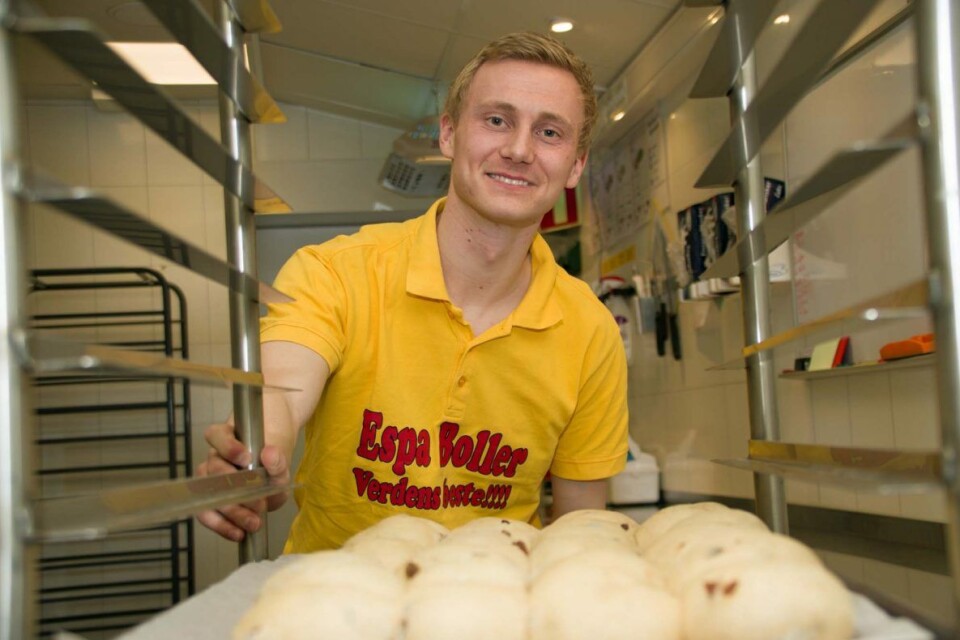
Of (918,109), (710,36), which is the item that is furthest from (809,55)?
(710,36)

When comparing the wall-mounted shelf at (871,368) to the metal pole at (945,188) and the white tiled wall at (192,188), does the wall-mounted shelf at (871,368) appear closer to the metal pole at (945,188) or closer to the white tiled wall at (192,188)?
the metal pole at (945,188)

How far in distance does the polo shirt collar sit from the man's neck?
30 mm

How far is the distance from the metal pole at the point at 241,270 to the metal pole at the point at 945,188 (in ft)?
1.76

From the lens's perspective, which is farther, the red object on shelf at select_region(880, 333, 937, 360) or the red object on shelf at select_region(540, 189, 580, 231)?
the red object on shelf at select_region(540, 189, 580, 231)

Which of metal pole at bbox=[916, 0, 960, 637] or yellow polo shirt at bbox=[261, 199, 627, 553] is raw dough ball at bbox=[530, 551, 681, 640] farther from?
yellow polo shirt at bbox=[261, 199, 627, 553]

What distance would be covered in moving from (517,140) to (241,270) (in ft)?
2.20

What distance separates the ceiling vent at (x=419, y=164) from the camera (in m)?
3.40

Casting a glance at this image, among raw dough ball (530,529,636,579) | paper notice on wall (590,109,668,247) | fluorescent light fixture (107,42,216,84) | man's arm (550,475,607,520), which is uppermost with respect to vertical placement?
fluorescent light fixture (107,42,216,84)

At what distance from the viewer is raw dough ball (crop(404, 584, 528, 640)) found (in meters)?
0.49

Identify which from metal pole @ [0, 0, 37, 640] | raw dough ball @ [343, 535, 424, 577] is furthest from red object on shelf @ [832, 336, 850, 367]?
metal pole @ [0, 0, 37, 640]

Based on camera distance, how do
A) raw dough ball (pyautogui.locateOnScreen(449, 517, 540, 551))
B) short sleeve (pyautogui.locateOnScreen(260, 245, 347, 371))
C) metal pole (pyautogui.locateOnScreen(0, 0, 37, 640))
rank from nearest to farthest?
metal pole (pyautogui.locateOnScreen(0, 0, 37, 640))
raw dough ball (pyautogui.locateOnScreen(449, 517, 540, 551))
short sleeve (pyautogui.locateOnScreen(260, 245, 347, 371))

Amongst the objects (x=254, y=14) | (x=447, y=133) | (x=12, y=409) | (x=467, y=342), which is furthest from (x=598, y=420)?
(x=12, y=409)

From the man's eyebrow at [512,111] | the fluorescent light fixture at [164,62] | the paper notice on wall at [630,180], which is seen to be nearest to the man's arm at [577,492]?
the man's eyebrow at [512,111]

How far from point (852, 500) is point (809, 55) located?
1.62 meters
